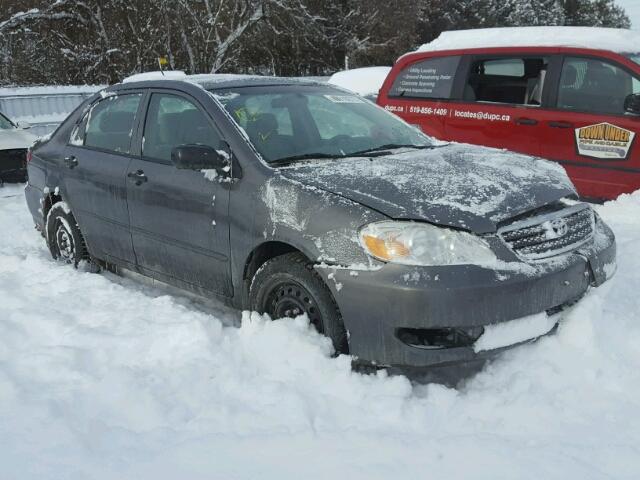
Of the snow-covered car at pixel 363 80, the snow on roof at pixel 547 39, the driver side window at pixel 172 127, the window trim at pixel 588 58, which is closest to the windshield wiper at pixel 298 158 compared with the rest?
the driver side window at pixel 172 127

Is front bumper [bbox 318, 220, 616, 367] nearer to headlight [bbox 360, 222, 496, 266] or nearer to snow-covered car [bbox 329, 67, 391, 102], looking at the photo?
headlight [bbox 360, 222, 496, 266]

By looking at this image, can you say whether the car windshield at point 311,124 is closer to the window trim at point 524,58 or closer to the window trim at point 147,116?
the window trim at point 147,116

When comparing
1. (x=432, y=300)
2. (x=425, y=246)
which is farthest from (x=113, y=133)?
(x=432, y=300)

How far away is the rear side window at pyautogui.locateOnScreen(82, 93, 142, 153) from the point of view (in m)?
4.45

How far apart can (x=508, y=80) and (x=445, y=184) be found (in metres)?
4.28

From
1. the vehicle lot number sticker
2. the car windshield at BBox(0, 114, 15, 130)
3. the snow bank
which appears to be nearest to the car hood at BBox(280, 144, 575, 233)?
the vehicle lot number sticker

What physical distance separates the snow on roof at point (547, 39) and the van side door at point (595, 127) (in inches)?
8.7

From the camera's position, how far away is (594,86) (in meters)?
6.27

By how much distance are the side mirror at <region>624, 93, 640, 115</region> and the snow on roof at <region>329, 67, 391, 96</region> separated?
5.80 metres

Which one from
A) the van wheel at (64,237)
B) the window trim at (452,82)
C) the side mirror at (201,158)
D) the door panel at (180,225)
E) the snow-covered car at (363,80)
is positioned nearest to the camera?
the side mirror at (201,158)

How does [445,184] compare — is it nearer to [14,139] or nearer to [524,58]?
[524,58]

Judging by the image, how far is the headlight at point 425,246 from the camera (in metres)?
2.87

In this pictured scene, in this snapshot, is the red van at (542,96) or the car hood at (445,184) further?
the red van at (542,96)

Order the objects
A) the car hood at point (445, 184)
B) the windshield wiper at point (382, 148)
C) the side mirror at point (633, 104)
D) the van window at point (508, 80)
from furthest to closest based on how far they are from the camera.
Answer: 1. the van window at point (508, 80)
2. the side mirror at point (633, 104)
3. the windshield wiper at point (382, 148)
4. the car hood at point (445, 184)
